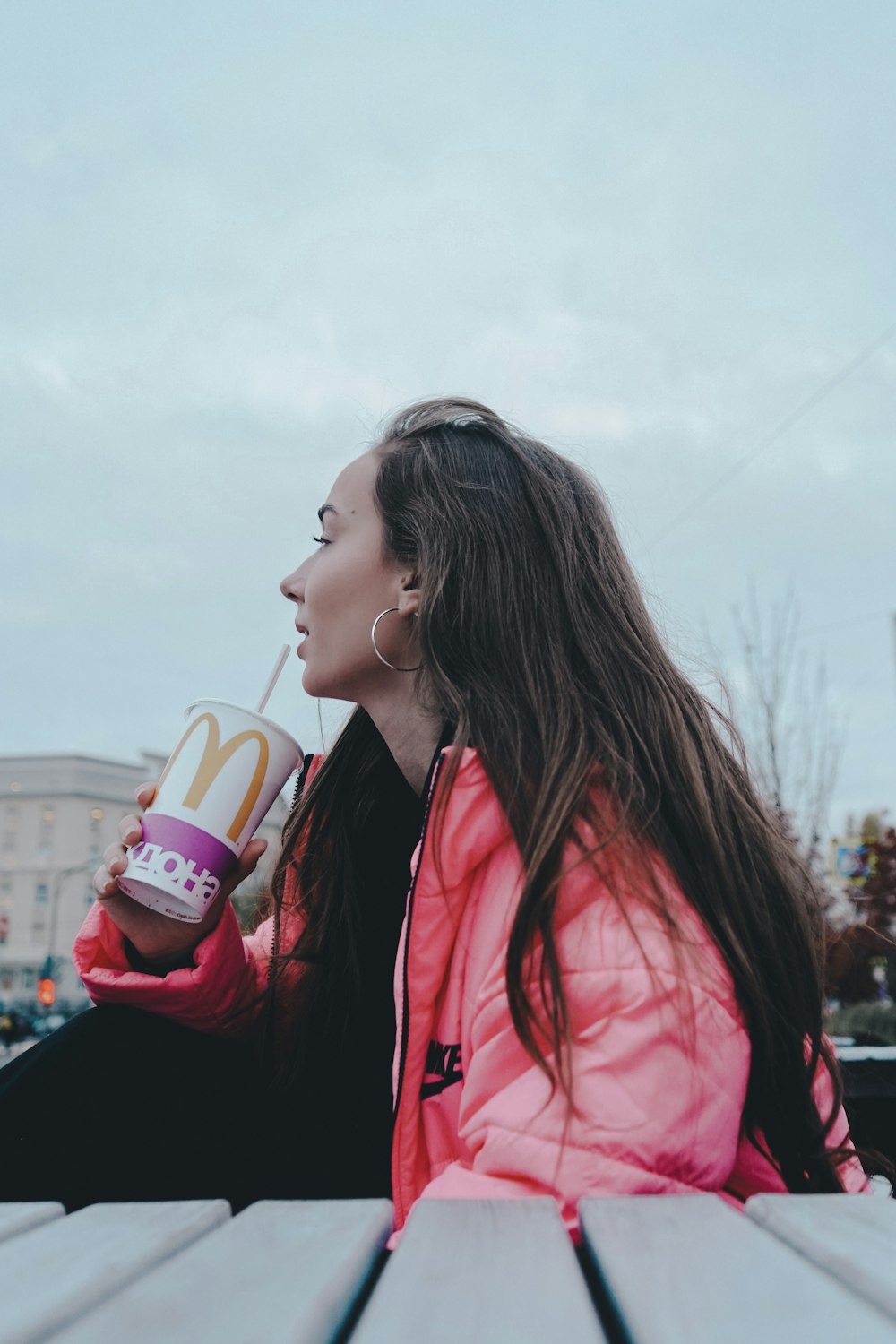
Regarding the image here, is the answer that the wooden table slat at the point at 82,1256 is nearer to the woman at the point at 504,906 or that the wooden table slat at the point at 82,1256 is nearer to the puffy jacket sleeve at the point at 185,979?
the woman at the point at 504,906

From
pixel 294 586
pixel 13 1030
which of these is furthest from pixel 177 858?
pixel 13 1030

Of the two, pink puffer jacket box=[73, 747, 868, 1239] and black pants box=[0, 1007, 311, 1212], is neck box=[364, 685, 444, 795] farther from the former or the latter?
black pants box=[0, 1007, 311, 1212]

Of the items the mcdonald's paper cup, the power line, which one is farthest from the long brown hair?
the power line

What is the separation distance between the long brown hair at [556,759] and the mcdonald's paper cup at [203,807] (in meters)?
0.29

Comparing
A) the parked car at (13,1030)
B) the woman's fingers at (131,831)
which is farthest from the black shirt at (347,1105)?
the parked car at (13,1030)

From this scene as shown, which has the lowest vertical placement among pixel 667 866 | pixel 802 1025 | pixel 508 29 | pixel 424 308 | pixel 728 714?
pixel 802 1025

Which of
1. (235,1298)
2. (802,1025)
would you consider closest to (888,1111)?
(802,1025)

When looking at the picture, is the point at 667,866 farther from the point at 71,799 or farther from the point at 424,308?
the point at 71,799

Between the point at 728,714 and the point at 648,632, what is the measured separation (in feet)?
1.03

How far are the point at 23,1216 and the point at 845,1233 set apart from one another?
0.54 m

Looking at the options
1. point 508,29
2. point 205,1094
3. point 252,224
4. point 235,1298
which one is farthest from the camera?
point 252,224

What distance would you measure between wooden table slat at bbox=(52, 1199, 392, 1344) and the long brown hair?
0.43 meters

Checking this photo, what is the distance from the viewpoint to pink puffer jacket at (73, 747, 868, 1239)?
0.96 metres

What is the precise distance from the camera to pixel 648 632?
5.49 feet
